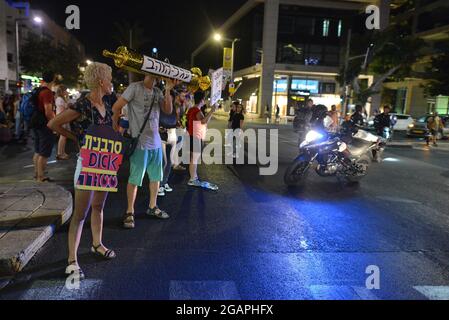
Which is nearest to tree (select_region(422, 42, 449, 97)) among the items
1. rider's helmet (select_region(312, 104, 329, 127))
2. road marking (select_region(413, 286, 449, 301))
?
rider's helmet (select_region(312, 104, 329, 127))

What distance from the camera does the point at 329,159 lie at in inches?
322

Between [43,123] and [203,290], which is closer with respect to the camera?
[203,290]

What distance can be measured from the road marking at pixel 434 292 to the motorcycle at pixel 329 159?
4.19 metres

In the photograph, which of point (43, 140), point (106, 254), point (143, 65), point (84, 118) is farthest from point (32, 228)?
point (43, 140)

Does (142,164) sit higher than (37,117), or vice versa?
(37,117)

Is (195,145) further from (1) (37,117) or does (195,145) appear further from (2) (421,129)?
(2) (421,129)

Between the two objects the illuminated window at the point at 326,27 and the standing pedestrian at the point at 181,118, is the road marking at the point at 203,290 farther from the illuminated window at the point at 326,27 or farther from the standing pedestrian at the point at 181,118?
the illuminated window at the point at 326,27

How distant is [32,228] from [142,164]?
4.91 ft

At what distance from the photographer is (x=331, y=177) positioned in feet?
29.9

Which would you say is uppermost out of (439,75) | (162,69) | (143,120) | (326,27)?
(326,27)

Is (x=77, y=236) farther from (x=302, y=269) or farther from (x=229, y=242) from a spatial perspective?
(x=302, y=269)

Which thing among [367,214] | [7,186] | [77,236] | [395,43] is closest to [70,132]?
[77,236]

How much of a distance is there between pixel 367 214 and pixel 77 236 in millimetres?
4530
